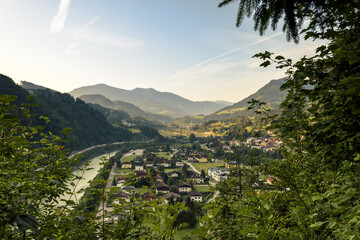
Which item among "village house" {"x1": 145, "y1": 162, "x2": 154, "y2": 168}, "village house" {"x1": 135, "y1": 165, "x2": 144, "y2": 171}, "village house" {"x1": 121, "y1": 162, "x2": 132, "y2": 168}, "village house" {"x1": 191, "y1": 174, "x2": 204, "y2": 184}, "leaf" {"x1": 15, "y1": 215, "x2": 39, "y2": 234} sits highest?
"leaf" {"x1": 15, "y1": 215, "x2": 39, "y2": 234}

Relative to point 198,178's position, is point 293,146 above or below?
above

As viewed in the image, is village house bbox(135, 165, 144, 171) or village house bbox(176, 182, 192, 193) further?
village house bbox(135, 165, 144, 171)

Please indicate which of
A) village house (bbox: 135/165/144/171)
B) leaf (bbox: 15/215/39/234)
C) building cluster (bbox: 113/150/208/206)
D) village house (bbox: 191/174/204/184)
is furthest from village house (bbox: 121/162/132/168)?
leaf (bbox: 15/215/39/234)

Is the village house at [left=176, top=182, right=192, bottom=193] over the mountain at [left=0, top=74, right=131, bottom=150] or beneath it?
beneath

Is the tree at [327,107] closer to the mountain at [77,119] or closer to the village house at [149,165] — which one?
the village house at [149,165]

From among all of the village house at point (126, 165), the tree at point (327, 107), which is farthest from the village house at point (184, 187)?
the tree at point (327, 107)

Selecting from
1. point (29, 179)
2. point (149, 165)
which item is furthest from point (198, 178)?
point (29, 179)

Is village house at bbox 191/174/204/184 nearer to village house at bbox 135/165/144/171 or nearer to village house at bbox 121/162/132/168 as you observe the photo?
village house at bbox 135/165/144/171

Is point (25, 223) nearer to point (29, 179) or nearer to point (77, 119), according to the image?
point (29, 179)

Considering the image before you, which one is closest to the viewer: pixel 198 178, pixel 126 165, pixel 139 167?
pixel 198 178

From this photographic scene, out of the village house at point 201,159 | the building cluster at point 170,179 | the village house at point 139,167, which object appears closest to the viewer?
the building cluster at point 170,179

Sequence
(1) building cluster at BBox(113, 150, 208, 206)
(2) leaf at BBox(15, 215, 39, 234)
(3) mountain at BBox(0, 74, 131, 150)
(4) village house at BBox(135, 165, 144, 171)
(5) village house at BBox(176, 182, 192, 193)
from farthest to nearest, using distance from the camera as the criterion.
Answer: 1. (3) mountain at BBox(0, 74, 131, 150)
2. (4) village house at BBox(135, 165, 144, 171)
3. (5) village house at BBox(176, 182, 192, 193)
4. (1) building cluster at BBox(113, 150, 208, 206)
5. (2) leaf at BBox(15, 215, 39, 234)
